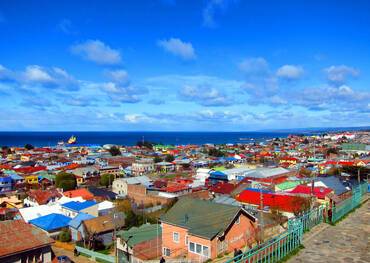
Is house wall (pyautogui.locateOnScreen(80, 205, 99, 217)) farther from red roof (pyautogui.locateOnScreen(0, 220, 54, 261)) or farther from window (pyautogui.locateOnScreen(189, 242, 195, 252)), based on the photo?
window (pyautogui.locateOnScreen(189, 242, 195, 252))

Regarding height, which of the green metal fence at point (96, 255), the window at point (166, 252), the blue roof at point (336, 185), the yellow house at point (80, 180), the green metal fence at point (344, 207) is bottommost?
the green metal fence at point (96, 255)

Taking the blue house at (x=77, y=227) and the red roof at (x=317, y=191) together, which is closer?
the blue house at (x=77, y=227)

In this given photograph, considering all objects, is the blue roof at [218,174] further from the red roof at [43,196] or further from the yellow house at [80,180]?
the red roof at [43,196]

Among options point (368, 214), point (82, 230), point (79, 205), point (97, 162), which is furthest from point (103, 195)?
point (97, 162)

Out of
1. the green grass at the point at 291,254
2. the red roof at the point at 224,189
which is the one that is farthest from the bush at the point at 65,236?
the green grass at the point at 291,254

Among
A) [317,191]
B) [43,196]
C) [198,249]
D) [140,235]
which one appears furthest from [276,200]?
[43,196]

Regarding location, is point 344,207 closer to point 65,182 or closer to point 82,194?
point 82,194
